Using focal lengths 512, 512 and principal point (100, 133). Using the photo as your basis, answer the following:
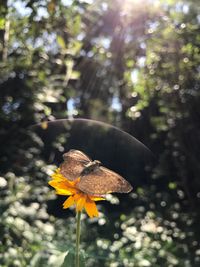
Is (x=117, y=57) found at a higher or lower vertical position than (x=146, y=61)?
higher

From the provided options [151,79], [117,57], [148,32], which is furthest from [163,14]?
[117,57]

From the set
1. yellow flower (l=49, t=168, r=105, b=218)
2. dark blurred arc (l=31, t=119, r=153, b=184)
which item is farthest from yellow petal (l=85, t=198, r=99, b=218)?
dark blurred arc (l=31, t=119, r=153, b=184)

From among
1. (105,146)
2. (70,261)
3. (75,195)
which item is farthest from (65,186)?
(105,146)

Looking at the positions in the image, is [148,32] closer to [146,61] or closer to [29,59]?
[146,61]

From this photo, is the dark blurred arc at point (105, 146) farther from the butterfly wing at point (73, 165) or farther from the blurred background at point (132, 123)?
the butterfly wing at point (73, 165)

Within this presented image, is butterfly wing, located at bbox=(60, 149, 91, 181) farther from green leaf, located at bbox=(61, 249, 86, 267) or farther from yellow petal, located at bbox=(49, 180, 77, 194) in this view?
green leaf, located at bbox=(61, 249, 86, 267)

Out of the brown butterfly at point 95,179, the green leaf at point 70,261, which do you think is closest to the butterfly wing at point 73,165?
the brown butterfly at point 95,179
